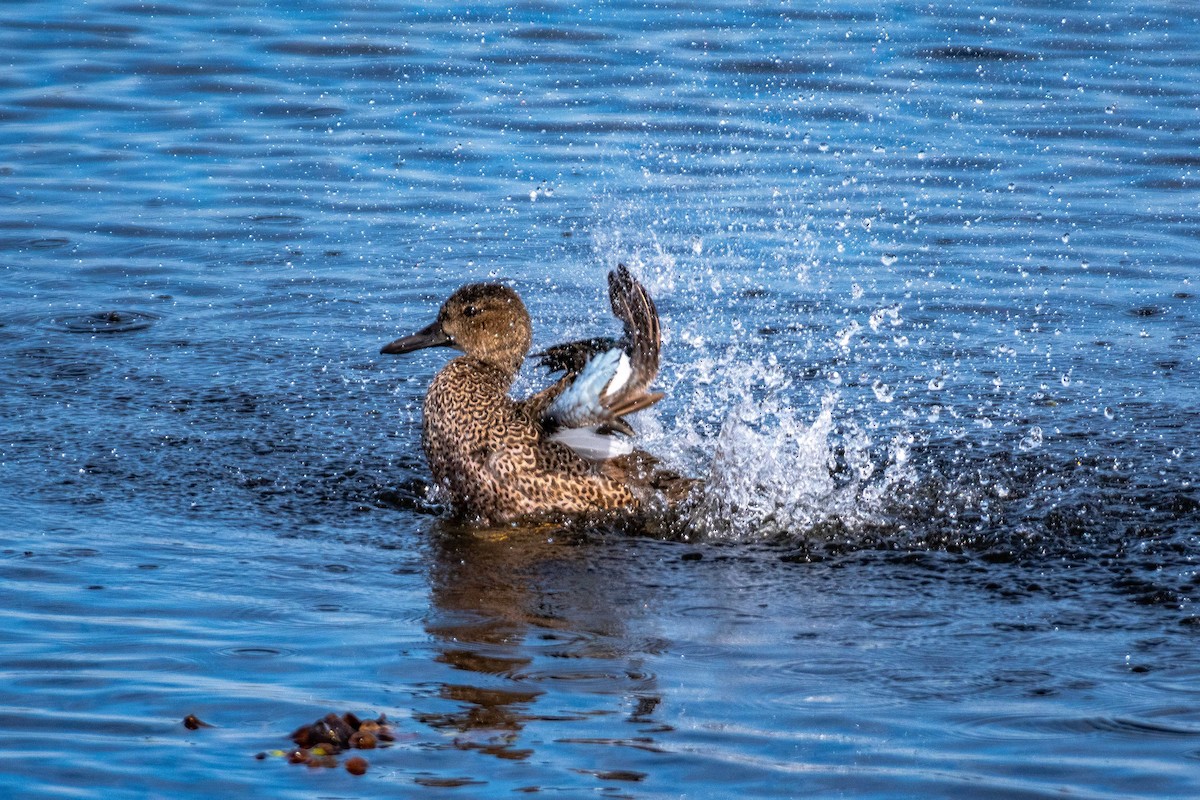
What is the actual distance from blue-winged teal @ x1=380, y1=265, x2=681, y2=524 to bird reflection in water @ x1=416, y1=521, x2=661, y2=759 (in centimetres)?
14

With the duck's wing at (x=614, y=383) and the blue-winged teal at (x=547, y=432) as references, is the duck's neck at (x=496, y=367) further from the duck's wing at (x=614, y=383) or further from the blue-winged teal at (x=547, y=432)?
the duck's wing at (x=614, y=383)

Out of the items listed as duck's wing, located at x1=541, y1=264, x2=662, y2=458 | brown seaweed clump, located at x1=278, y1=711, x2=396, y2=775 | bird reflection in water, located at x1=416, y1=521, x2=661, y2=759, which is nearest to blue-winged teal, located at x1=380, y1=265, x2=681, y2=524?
duck's wing, located at x1=541, y1=264, x2=662, y2=458

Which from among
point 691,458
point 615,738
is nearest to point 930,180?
point 691,458

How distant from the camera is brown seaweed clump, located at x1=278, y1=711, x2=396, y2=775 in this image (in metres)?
3.94

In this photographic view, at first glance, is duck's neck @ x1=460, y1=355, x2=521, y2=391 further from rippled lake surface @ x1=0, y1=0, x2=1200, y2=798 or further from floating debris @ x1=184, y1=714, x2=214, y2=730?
floating debris @ x1=184, y1=714, x2=214, y2=730

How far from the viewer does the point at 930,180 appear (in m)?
10.7

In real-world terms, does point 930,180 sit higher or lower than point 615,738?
higher

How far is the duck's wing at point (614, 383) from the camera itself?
19.5ft

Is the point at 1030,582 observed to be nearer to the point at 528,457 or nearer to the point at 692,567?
the point at 692,567

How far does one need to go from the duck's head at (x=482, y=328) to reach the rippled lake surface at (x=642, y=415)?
490mm

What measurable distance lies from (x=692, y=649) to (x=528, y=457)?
5.34ft

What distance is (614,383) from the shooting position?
5.99 meters

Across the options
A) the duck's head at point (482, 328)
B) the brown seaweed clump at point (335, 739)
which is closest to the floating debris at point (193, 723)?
the brown seaweed clump at point (335, 739)

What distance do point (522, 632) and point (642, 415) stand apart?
223cm
